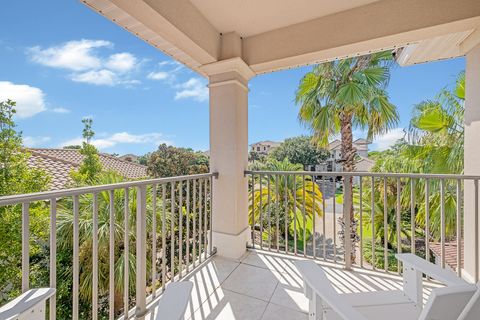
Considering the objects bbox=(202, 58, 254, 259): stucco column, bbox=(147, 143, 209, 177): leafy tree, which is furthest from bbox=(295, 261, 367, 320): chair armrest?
bbox=(147, 143, 209, 177): leafy tree

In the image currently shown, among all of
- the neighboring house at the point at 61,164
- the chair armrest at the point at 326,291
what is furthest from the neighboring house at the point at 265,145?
the chair armrest at the point at 326,291

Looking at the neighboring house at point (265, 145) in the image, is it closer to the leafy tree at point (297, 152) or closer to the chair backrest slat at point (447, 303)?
the leafy tree at point (297, 152)

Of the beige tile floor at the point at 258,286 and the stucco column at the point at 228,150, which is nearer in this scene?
the beige tile floor at the point at 258,286

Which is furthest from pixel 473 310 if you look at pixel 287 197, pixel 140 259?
pixel 287 197

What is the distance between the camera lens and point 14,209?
6059mm

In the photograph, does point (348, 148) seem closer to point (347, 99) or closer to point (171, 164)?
point (347, 99)

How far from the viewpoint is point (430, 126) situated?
11.4 ft

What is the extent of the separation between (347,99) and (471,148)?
3.09 meters

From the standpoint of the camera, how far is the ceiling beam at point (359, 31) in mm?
1928

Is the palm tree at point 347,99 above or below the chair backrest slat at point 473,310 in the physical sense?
above

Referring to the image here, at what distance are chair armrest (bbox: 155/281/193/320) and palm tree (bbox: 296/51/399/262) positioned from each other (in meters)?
5.17

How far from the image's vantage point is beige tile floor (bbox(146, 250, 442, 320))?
5.56ft

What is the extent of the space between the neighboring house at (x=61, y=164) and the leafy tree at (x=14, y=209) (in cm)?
75

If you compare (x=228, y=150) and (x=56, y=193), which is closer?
(x=56, y=193)
